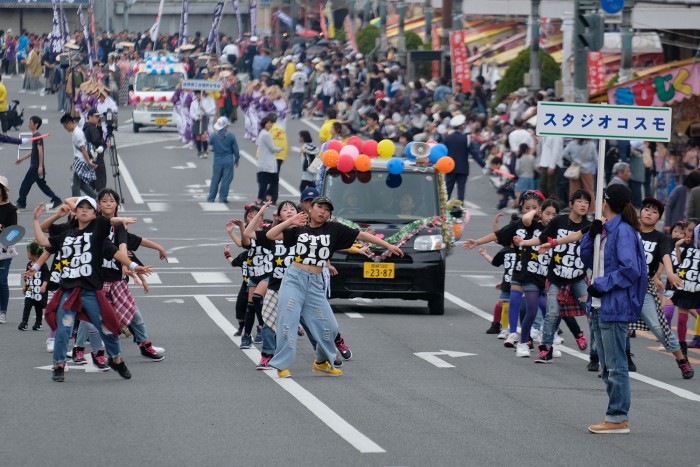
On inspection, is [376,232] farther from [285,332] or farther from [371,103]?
[371,103]

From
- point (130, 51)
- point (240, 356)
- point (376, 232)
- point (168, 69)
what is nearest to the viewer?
point (240, 356)

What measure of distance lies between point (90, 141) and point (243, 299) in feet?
45.4

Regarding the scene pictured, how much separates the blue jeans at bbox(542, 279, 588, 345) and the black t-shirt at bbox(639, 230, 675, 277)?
35.1 inches

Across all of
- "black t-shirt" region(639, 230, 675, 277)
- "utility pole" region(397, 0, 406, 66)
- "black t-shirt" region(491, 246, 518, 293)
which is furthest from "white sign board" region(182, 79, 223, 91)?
"black t-shirt" region(639, 230, 675, 277)

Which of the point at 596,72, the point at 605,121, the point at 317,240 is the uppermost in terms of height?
the point at 596,72

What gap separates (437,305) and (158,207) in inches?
552

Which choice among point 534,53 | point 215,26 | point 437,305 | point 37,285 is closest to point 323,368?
point 37,285

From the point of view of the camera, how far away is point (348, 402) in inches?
490

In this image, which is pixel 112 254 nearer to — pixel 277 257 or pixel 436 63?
pixel 277 257

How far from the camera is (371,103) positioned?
49156mm

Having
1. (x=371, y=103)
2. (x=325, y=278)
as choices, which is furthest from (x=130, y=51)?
(x=325, y=278)

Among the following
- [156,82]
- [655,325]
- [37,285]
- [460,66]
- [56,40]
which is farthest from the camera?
[56,40]

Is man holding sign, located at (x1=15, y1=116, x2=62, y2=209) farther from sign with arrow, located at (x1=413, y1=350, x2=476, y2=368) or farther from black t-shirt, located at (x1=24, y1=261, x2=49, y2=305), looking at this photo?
sign with arrow, located at (x1=413, y1=350, x2=476, y2=368)

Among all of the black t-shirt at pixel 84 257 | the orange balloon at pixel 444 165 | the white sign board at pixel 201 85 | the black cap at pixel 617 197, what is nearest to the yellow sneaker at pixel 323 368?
the black t-shirt at pixel 84 257
